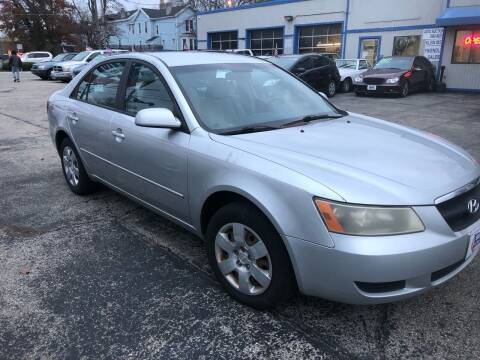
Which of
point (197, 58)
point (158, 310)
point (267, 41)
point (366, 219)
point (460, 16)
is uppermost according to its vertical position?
point (460, 16)

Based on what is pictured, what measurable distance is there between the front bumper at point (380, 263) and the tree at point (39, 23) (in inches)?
2040

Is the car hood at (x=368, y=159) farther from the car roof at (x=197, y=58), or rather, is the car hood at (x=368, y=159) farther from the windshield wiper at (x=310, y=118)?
the car roof at (x=197, y=58)

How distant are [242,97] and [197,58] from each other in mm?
623

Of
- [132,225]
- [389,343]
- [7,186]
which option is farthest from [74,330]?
[7,186]

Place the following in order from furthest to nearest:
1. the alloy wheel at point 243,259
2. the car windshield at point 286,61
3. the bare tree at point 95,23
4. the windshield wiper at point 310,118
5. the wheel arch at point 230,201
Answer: the bare tree at point 95,23 → the car windshield at point 286,61 → the windshield wiper at point 310,118 → the alloy wheel at point 243,259 → the wheel arch at point 230,201

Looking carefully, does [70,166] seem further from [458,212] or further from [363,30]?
[363,30]

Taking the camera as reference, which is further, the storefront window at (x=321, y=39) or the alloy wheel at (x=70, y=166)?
the storefront window at (x=321, y=39)

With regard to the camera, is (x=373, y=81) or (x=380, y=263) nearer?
(x=380, y=263)

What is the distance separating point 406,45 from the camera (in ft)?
65.6

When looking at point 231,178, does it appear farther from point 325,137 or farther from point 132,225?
point 132,225

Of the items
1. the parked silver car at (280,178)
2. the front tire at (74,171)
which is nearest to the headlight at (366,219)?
the parked silver car at (280,178)

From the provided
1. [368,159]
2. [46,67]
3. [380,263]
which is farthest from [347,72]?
[380,263]

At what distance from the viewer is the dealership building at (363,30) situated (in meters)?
17.8

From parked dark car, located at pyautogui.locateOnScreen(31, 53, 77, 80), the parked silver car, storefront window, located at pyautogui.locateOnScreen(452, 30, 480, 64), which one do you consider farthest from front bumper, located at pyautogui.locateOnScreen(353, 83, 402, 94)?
parked dark car, located at pyautogui.locateOnScreen(31, 53, 77, 80)
